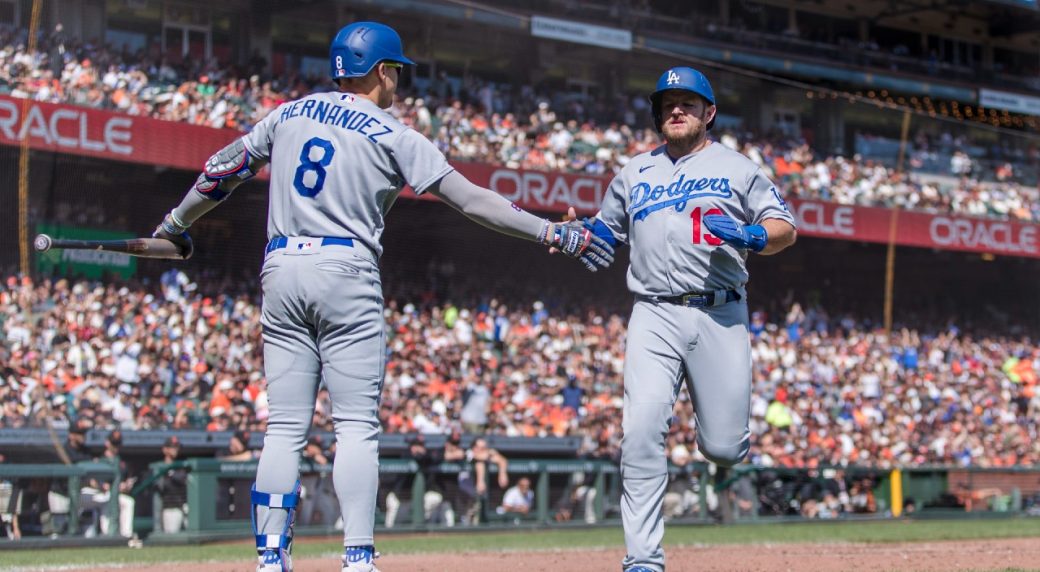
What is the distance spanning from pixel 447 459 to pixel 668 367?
876 cm

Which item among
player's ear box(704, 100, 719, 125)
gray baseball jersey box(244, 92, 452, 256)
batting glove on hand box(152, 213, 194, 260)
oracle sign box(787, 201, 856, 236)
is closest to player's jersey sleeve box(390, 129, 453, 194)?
gray baseball jersey box(244, 92, 452, 256)

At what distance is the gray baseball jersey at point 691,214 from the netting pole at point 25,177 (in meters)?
10.2

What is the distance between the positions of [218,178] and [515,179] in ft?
45.6

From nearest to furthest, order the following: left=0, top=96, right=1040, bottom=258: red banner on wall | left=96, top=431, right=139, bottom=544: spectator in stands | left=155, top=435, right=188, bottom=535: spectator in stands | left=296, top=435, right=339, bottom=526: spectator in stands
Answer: left=96, top=431, right=139, bottom=544: spectator in stands < left=155, top=435, right=188, bottom=535: spectator in stands < left=296, top=435, right=339, bottom=526: spectator in stands < left=0, top=96, right=1040, bottom=258: red banner on wall

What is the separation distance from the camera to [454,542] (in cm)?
1177

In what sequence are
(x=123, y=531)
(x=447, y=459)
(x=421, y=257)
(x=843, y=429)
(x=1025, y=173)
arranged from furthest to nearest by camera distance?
1. (x=1025, y=173)
2. (x=843, y=429)
3. (x=421, y=257)
4. (x=447, y=459)
5. (x=123, y=531)

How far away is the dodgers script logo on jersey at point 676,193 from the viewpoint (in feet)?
17.5

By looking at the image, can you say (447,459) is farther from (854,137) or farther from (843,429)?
(854,137)

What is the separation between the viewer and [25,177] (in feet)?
46.3

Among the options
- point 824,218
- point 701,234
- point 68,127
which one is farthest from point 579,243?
point 824,218

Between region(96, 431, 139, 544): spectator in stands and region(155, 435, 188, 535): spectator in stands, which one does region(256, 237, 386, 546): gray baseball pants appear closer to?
region(96, 431, 139, 544): spectator in stands

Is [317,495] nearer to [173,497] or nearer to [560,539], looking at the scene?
[173,497]

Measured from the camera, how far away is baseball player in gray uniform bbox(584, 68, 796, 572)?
515 centimetres

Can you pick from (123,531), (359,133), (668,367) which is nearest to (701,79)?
(668,367)
